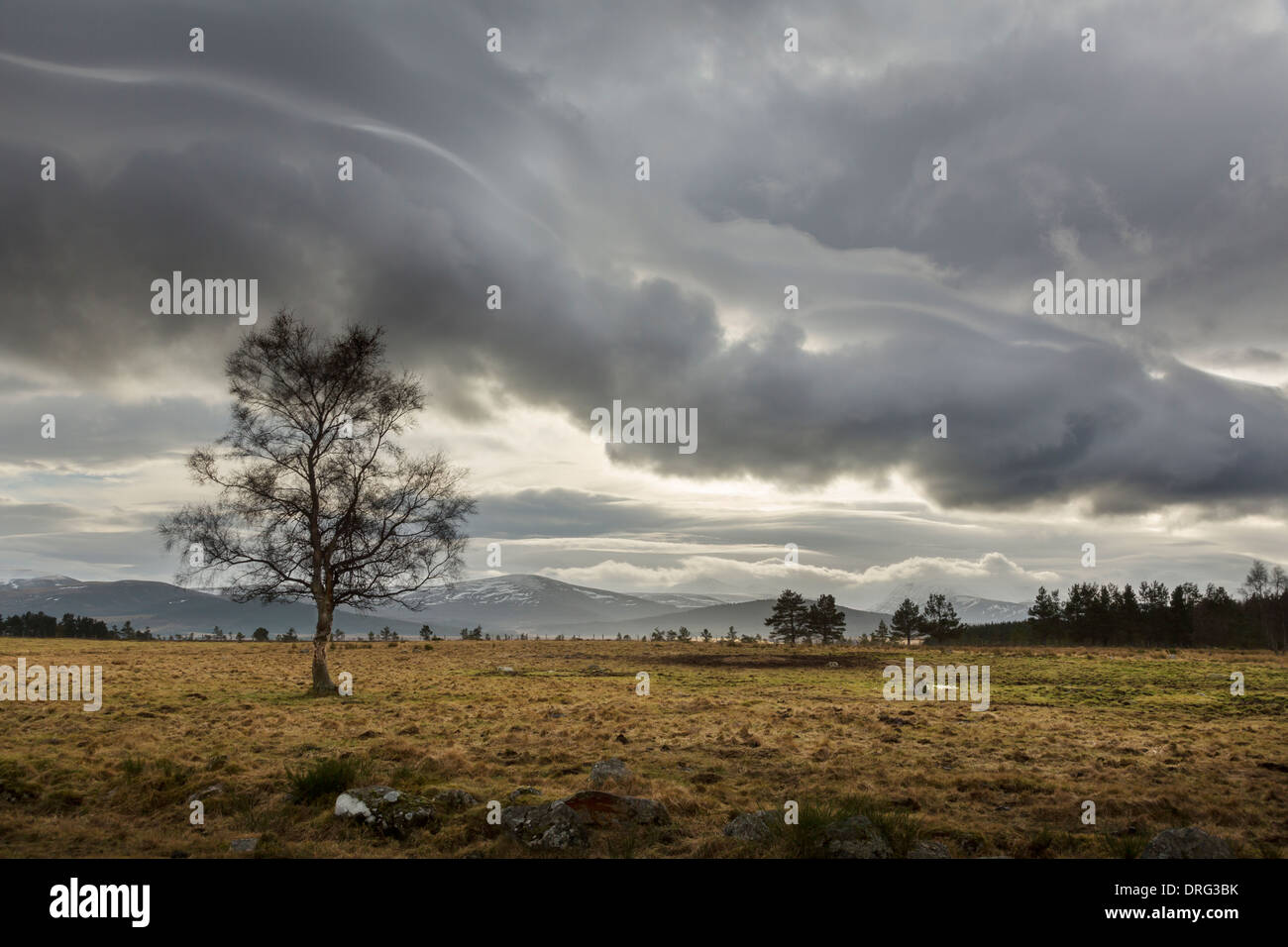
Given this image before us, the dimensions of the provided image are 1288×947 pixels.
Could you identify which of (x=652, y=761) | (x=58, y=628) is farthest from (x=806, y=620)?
(x=58, y=628)

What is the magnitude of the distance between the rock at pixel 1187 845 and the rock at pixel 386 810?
9.86 m

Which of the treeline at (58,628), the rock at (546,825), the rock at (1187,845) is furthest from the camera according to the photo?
the treeline at (58,628)

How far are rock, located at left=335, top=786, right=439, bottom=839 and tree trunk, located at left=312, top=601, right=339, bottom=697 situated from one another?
1621 centimetres

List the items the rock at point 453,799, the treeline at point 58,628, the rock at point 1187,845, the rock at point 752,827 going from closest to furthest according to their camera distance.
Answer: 1. the rock at point 1187,845
2. the rock at point 752,827
3. the rock at point 453,799
4. the treeline at point 58,628

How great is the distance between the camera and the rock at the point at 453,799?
1053 centimetres

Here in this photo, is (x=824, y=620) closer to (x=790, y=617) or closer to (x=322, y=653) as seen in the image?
(x=790, y=617)

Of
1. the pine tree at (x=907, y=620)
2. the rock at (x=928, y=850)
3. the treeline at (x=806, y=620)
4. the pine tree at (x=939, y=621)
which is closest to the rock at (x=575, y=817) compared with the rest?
the rock at (x=928, y=850)

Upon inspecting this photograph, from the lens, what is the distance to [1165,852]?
8.42 meters

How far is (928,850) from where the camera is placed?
8.79 m

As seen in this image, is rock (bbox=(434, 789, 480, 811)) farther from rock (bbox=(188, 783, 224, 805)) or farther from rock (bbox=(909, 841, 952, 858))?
rock (bbox=(909, 841, 952, 858))

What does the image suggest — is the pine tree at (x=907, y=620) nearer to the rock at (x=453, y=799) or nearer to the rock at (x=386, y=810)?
the rock at (x=453, y=799)

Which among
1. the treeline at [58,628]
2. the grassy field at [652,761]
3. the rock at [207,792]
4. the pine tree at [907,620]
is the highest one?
the rock at [207,792]
